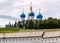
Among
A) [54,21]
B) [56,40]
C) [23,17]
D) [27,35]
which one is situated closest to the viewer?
[56,40]

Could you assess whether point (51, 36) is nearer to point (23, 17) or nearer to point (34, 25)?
point (34, 25)

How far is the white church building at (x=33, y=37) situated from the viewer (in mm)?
29172

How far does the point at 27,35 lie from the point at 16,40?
66.6 inches

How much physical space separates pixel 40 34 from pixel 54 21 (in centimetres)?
4072

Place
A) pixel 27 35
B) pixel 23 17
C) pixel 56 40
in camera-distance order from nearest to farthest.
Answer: pixel 56 40 → pixel 27 35 → pixel 23 17

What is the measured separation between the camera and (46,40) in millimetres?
29375

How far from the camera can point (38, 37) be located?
30.1 m

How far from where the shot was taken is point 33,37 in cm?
3047

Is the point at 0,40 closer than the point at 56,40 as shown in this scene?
No

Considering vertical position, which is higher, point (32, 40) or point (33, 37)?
point (33, 37)

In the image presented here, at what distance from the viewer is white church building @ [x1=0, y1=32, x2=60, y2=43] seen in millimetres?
29172

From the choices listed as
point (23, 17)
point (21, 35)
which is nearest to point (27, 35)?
point (21, 35)

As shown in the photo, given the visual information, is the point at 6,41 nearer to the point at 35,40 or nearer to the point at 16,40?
the point at 16,40

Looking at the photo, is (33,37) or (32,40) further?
(32,40)
